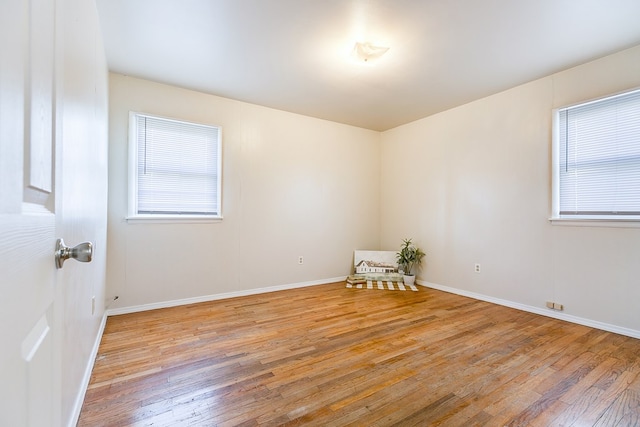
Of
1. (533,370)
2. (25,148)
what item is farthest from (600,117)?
(25,148)

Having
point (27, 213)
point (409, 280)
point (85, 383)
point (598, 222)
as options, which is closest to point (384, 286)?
point (409, 280)

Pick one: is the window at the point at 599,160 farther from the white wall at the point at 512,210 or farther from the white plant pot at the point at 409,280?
the white plant pot at the point at 409,280

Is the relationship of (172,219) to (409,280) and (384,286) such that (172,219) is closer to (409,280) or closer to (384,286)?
(384,286)

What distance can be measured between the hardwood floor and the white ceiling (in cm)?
263

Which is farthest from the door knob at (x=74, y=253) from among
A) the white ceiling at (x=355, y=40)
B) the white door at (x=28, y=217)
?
the white ceiling at (x=355, y=40)

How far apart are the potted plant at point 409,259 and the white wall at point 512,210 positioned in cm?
15

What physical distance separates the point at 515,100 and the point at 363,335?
326 cm

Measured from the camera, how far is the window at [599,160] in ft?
8.64

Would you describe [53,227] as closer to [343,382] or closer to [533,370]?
[343,382]

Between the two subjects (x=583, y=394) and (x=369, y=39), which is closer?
(x=583, y=394)

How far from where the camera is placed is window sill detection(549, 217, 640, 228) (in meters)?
2.59

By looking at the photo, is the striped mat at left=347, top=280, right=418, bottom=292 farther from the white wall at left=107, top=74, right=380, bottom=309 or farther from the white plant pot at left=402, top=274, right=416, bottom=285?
the white wall at left=107, top=74, right=380, bottom=309

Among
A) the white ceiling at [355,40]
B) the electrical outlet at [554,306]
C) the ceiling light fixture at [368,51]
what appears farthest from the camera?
the electrical outlet at [554,306]

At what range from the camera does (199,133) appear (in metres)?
3.57
